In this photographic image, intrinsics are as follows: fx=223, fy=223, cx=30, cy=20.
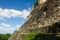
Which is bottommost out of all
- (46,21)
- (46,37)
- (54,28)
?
(46,37)

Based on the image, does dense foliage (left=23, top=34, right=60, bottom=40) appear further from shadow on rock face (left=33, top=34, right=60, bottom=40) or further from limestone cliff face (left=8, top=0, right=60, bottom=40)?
limestone cliff face (left=8, top=0, right=60, bottom=40)

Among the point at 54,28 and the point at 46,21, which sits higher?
the point at 46,21

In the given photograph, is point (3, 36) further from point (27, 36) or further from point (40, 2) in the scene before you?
point (27, 36)

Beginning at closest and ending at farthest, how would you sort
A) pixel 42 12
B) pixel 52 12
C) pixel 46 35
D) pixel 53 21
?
pixel 46 35
pixel 53 21
pixel 52 12
pixel 42 12

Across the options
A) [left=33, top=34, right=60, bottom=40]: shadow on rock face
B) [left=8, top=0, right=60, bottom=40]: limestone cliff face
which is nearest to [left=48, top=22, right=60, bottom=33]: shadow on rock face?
[left=8, top=0, right=60, bottom=40]: limestone cliff face


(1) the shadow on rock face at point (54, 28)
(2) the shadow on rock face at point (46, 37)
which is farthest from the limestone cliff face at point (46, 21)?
(2) the shadow on rock face at point (46, 37)

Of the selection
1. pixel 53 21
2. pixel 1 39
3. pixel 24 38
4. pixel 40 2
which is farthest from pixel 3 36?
pixel 24 38

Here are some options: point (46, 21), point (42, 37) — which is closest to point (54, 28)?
point (46, 21)

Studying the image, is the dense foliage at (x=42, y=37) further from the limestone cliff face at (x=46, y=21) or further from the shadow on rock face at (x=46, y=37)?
the limestone cliff face at (x=46, y=21)

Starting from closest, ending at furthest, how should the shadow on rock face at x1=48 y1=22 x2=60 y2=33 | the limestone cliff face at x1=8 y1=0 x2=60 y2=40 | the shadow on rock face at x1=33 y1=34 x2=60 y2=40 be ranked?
the shadow on rock face at x1=33 y1=34 x2=60 y2=40 < the shadow on rock face at x1=48 y1=22 x2=60 y2=33 < the limestone cliff face at x1=8 y1=0 x2=60 y2=40

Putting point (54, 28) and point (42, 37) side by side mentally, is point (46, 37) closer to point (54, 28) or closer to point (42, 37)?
point (42, 37)

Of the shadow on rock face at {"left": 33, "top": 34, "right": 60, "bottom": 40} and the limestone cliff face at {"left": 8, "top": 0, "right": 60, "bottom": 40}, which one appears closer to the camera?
the shadow on rock face at {"left": 33, "top": 34, "right": 60, "bottom": 40}

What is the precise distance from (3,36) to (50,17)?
21820 mm

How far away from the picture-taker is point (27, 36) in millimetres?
25141
